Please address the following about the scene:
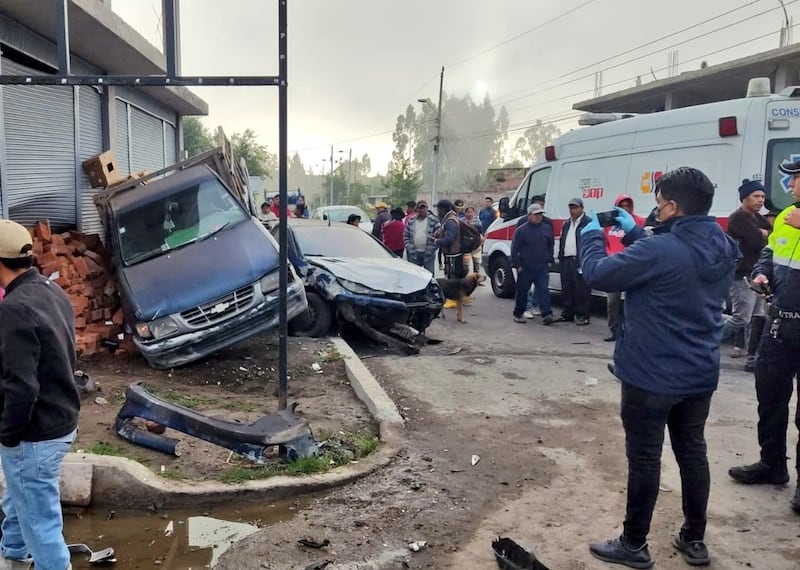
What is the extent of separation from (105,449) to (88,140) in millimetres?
7391

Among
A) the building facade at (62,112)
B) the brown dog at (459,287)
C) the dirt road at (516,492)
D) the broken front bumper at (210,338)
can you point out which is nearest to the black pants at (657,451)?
the dirt road at (516,492)

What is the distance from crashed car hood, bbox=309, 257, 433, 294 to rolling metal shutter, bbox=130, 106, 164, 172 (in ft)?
21.3

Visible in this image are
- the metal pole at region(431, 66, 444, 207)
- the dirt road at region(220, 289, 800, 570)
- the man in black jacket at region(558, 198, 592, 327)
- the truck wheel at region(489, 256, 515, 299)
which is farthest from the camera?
the metal pole at region(431, 66, 444, 207)

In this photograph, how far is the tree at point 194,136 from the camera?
3934 cm

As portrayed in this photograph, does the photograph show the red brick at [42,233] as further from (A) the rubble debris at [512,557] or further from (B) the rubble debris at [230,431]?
(A) the rubble debris at [512,557]

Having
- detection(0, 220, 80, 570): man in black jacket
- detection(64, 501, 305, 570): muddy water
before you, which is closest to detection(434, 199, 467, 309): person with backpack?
detection(64, 501, 305, 570): muddy water

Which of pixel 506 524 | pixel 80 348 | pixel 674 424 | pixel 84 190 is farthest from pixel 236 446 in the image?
pixel 84 190

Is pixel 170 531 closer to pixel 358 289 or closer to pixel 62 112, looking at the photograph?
pixel 358 289

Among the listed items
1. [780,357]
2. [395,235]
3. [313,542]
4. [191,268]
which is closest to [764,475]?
[780,357]

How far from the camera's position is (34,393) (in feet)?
8.52

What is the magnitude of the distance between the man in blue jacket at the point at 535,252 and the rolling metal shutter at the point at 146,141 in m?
7.60

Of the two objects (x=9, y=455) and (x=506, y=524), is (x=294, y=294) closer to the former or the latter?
(x=506, y=524)

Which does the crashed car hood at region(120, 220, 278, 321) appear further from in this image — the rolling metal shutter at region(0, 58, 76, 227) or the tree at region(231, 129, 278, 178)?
Result: the tree at region(231, 129, 278, 178)

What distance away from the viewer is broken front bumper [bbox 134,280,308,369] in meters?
6.18
